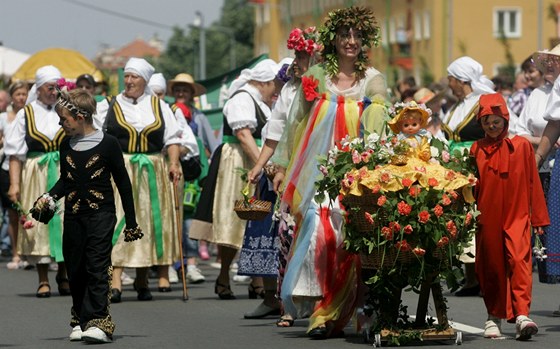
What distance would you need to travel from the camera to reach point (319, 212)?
1209 cm

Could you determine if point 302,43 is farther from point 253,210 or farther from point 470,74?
point 470,74

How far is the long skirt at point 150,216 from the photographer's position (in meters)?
15.8

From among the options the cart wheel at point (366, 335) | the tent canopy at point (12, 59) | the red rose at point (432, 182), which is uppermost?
the tent canopy at point (12, 59)

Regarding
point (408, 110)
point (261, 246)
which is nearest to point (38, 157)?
point (261, 246)

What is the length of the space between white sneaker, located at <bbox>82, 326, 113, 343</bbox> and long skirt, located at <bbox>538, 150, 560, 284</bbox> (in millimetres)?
3441

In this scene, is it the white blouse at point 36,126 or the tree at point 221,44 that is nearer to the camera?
the white blouse at point 36,126

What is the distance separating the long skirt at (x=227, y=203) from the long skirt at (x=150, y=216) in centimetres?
46

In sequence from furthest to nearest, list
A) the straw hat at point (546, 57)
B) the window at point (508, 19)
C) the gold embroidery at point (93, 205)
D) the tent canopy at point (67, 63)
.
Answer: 1. the window at point (508, 19)
2. the tent canopy at point (67, 63)
3. the straw hat at point (546, 57)
4. the gold embroidery at point (93, 205)

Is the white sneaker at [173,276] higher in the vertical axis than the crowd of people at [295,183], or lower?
Answer: lower

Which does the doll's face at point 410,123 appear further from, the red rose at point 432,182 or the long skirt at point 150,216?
the long skirt at point 150,216

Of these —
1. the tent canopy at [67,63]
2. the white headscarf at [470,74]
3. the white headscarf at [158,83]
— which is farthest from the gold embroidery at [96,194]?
the tent canopy at [67,63]

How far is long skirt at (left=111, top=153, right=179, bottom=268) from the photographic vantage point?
51.9 ft

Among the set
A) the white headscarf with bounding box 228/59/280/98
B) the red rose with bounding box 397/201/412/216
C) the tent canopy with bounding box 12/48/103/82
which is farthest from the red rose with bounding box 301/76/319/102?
the tent canopy with bounding box 12/48/103/82

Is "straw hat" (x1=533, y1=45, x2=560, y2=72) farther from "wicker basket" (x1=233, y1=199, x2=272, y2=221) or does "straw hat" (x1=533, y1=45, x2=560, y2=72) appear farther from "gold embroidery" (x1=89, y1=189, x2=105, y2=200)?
"gold embroidery" (x1=89, y1=189, x2=105, y2=200)
